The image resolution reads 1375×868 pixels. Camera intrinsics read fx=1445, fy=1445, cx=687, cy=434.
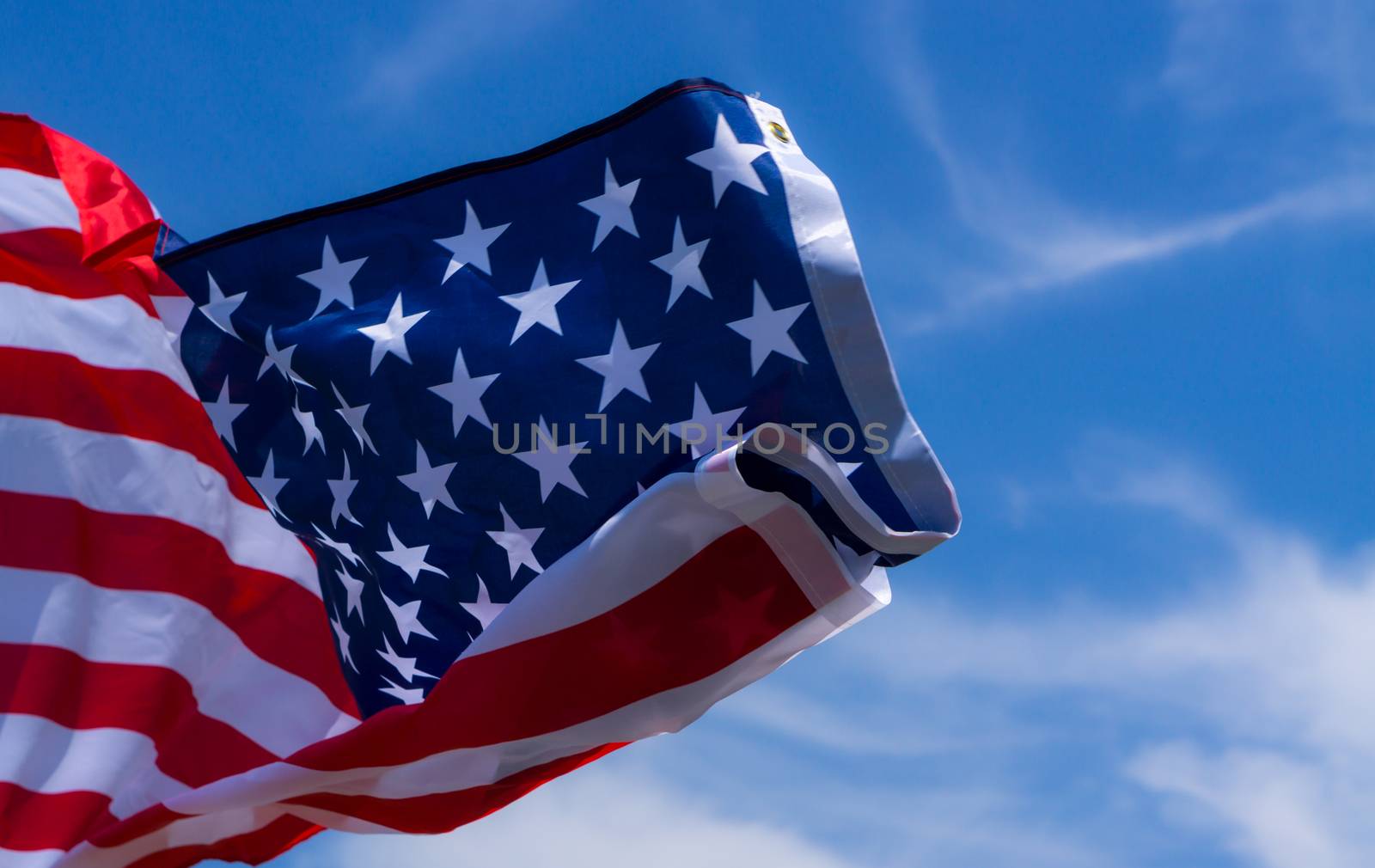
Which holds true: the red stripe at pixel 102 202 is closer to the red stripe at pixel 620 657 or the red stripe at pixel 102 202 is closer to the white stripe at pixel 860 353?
the red stripe at pixel 620 657

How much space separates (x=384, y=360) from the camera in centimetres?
674

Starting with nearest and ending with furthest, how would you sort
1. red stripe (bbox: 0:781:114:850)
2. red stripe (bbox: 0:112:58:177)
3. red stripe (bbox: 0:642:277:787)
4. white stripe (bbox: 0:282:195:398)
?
1. red stripe (bbox: 0:781:114:850)
2. red stripe (bbox: 0:642:277:787)
3. white stripe (bbox: 0:282:195:398)
4. red stripe (bbox: 0:112:58:177)

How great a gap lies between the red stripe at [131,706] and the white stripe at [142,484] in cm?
82

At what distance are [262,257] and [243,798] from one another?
2646mm

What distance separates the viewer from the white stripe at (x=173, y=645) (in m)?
7.66

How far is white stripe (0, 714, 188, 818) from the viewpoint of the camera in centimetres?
738

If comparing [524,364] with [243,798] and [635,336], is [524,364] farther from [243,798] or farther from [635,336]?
[243,798]

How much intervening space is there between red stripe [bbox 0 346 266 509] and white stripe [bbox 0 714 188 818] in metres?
1.51

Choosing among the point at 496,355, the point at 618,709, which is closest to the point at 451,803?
the point at 618,709

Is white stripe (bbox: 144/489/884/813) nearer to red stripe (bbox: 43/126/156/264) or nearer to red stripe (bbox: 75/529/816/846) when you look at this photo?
red stripe (bbox: 75/529/816/846)

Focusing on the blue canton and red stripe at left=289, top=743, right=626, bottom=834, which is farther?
red stripe at left=289, top=743, right=626, bottom=834

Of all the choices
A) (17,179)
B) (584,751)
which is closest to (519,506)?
(584,751)

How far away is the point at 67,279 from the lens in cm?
819

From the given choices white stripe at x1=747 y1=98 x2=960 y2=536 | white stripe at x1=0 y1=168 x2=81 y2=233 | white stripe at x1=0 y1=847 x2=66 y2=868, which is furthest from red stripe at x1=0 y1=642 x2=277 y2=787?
white stripe at x1=747 y1=98 x2=960 y2=536
